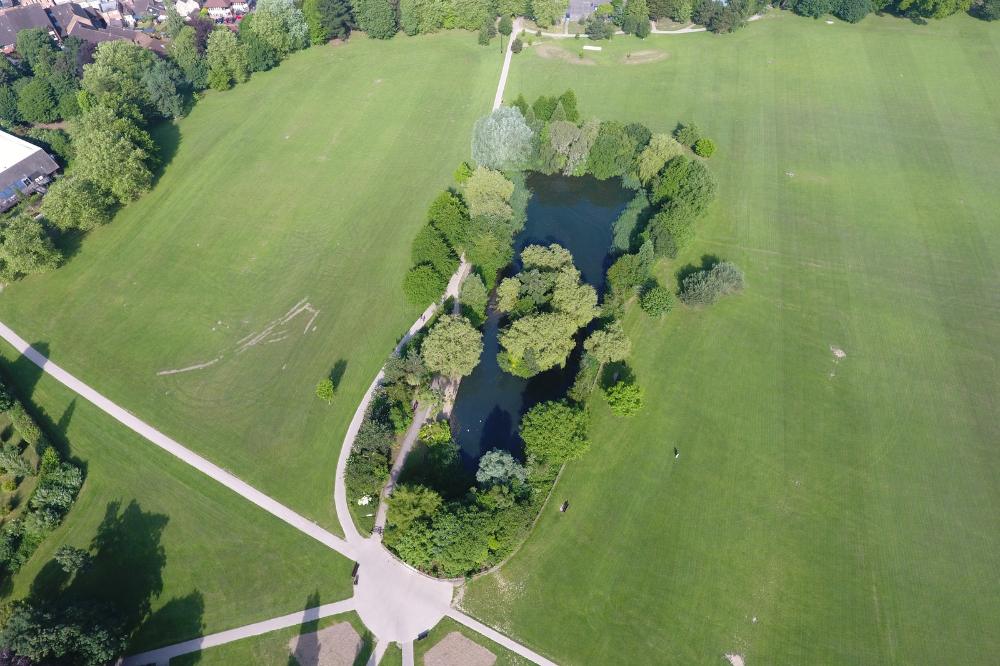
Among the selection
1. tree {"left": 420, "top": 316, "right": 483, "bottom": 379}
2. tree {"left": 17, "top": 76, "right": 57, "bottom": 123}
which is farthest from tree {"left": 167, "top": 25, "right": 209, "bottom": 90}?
tree {"left": 420, "top": 316, "right": 483, "bottom": 379}

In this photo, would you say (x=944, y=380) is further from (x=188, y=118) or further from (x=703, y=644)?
(x=188, y=118)

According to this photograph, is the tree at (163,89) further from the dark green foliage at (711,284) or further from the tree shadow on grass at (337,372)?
the dark green foliage at (711,284)

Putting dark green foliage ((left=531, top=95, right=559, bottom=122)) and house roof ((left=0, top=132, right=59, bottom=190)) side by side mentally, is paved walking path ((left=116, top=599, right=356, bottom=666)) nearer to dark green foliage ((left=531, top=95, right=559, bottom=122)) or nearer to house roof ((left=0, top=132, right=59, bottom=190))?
house roof ((left=0, top=132, right=59, bottom=190))

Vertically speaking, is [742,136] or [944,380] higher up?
[742,136]

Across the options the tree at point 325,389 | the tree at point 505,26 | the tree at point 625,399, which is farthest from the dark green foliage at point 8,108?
the tree at point 625,399

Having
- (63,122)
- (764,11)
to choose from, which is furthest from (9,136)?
(764,11)

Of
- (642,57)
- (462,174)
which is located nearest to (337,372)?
(462,174)
